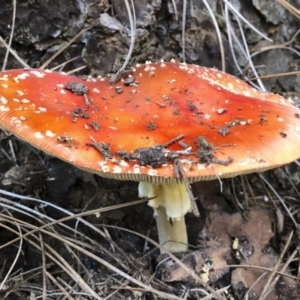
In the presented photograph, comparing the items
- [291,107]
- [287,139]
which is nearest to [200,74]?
[291,107]

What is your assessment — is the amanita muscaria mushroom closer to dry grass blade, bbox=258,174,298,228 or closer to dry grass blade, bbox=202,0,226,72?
dry grass blade, bbox=202,0,226,72

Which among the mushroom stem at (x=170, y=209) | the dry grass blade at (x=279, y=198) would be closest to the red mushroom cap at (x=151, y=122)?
the mushroom stem at (x=170, y=209)

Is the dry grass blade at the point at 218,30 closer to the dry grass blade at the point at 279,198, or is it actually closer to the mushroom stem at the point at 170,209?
the dry grass blade at the point at 279,198

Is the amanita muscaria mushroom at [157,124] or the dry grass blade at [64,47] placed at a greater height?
the dry grass blade at [64,47]

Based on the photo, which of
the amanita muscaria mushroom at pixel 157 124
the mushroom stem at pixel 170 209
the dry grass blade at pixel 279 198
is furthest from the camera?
the dry grass blade at pixel 279 198

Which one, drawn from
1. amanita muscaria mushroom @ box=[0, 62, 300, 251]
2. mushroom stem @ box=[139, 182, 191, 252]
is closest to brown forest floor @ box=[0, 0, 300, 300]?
mushroom stem @ box=[139, 182, 191, 252]

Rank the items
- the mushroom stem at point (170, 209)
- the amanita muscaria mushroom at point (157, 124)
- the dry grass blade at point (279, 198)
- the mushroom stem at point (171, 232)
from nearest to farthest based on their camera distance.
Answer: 1. the amanita muscaria mushroom at point (157, 124)
2. the mushroom stem at point (170, 209)
3. the mushroom stem at point (171, 232)
4. the dry grass blade at point (279, 198)

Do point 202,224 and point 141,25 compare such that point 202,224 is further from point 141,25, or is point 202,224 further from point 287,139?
point 141,25
